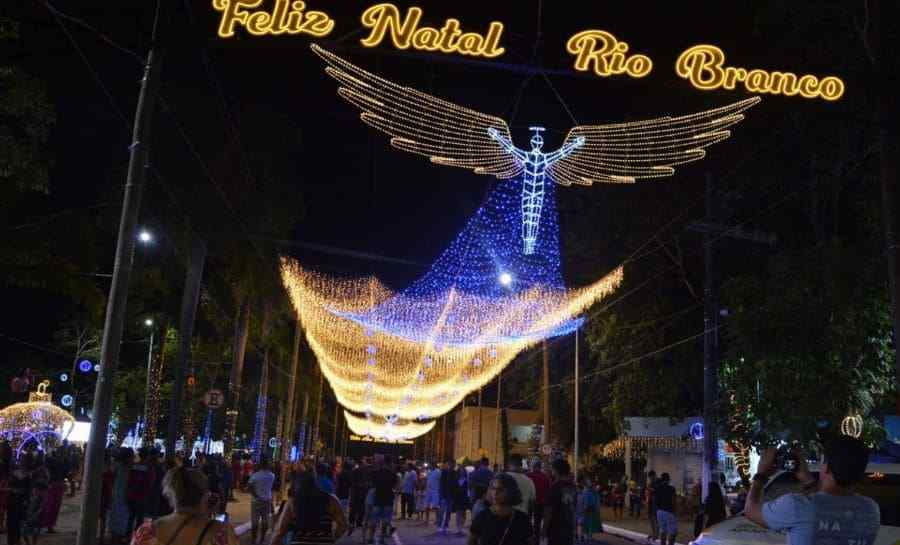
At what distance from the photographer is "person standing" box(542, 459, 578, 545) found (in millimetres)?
11789

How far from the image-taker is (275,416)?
71188 millimetres

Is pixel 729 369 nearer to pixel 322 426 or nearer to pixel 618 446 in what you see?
pixel 618 446

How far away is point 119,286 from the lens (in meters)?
11.2

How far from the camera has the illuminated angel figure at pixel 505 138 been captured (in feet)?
46.9

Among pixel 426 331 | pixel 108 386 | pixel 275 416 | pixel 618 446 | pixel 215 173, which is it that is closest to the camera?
pixel 108 386

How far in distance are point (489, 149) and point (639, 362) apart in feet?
64.4

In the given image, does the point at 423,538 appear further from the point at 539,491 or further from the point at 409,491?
the point at 409,491

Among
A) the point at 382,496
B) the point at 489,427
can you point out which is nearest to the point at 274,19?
the point at 382,496

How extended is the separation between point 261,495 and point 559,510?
7239 mm

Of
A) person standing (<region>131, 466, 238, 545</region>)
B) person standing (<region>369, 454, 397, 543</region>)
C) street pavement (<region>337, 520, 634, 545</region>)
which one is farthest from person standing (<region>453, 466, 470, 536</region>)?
person standing (<region>131, 466, 238, 545</region>)

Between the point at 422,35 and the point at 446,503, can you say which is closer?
the point at 422,35

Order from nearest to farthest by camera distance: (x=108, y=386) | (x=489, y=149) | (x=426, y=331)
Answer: (x=108, y=386) < (x=489, y=149) < (x=426, y=331)

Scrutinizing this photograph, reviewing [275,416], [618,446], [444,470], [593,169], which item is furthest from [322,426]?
[593,169]

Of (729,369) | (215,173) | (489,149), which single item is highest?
(215,173)
